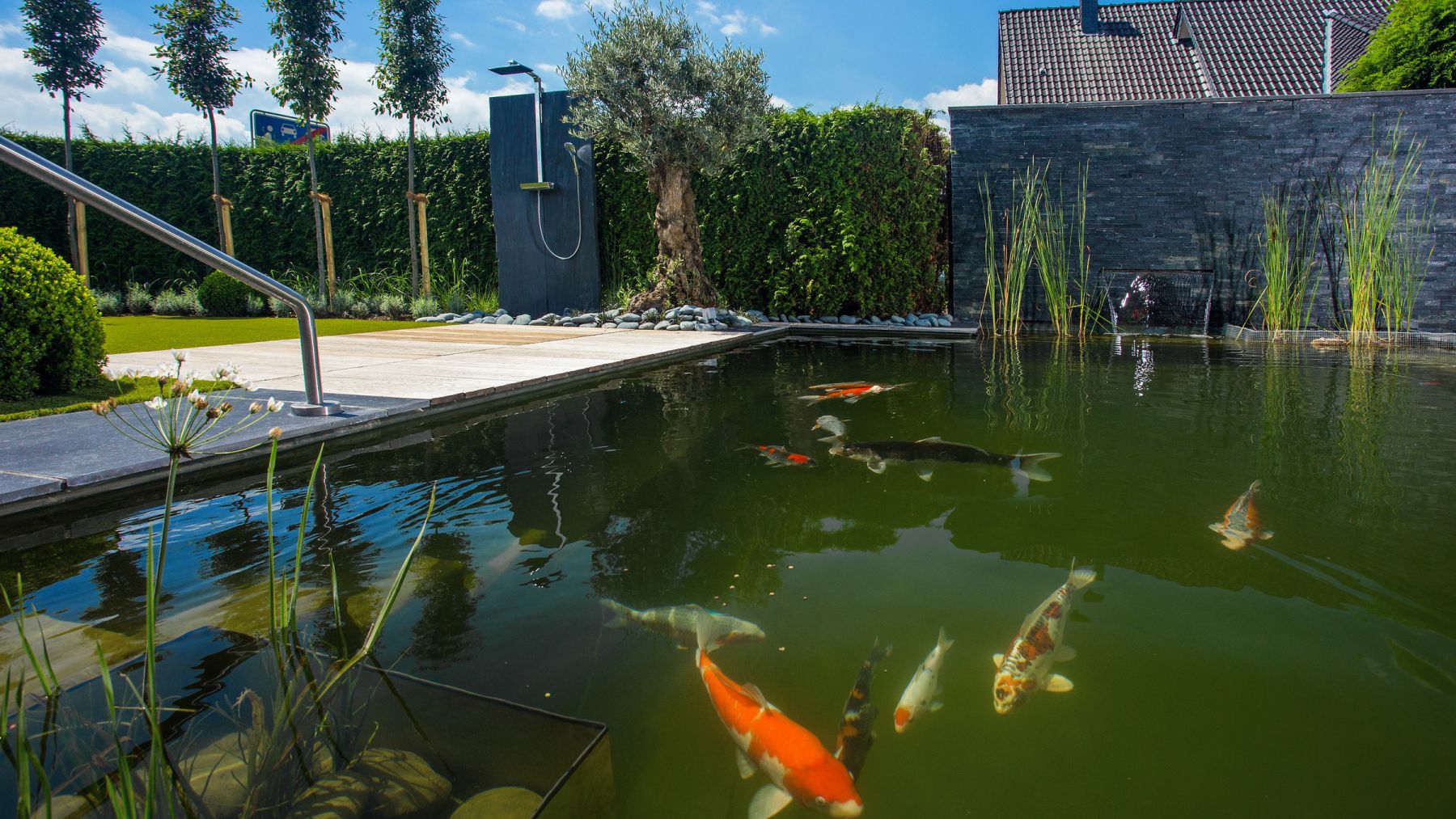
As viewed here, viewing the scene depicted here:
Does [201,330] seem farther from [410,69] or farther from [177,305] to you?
[410,69]

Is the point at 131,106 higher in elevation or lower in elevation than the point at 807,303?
higher

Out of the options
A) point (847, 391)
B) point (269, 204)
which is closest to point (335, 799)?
point (847, 391)

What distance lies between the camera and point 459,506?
8.42ft

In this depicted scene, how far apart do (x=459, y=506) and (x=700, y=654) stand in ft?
4.24

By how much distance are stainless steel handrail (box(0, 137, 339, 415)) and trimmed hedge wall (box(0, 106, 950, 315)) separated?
6601 millimetres

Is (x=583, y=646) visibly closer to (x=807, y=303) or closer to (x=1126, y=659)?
(x=1126, y=659)

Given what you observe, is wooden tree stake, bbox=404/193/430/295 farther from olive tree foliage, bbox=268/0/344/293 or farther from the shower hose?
the shower hose

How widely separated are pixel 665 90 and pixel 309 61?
601cm

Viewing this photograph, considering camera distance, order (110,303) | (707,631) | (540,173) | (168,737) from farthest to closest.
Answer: (110,303) → (540,173) → (707,631) → (168,737)

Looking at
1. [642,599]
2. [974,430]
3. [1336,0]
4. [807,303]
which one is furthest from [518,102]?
[1336,0]

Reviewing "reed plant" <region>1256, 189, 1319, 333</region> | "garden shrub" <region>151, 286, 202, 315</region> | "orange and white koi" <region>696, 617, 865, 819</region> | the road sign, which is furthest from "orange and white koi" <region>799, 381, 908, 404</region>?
the road sign

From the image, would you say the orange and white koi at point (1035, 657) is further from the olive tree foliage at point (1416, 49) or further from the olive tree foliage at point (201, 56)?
the olive tree foliage at point (201, 56)

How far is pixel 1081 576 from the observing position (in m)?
1.99

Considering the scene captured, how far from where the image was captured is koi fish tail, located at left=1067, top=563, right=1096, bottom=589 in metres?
1.94
